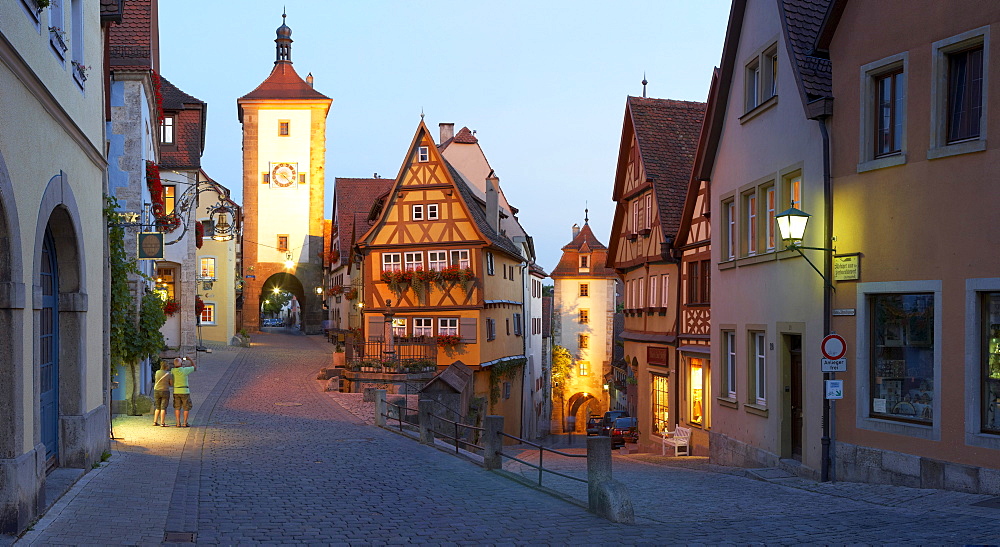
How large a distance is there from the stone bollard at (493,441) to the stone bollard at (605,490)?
4042 millimetres

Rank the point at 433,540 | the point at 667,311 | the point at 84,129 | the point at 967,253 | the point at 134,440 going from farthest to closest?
the point at 667,311 → the point at 134,440 → the point at 84,129 → the point at 967,253 → the point at 433,540

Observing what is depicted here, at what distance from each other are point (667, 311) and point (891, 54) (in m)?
13.6

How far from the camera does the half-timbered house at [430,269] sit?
113 ft

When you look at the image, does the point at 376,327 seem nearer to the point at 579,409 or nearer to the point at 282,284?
the point at 579,409

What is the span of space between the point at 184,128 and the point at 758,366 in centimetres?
2695

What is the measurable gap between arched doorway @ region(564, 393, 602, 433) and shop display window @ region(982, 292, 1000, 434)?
149 ft

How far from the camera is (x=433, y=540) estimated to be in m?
9.46

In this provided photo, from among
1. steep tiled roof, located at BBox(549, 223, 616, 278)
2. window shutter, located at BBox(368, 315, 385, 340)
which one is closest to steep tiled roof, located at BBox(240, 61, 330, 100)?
steep tiled roof, located at BBox(549, 223, 616, 278)

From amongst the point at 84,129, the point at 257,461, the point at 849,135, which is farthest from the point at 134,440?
the point at 849,135

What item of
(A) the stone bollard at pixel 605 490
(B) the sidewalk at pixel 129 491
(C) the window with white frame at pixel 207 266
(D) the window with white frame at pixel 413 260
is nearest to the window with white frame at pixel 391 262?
(D) the window with white frame at pixel 413 260

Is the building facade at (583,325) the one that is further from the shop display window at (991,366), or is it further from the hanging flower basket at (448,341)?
the shop display window at (991,366)

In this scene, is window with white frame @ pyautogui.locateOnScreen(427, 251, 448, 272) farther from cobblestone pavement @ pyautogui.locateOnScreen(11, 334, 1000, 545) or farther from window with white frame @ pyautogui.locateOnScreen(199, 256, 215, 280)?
window with white frame @ pyautogui.locateOnScreen(199, 256, 215, 280)

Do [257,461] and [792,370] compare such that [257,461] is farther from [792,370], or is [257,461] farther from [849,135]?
[849,135]

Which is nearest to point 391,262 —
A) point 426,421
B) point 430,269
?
point 430,269
